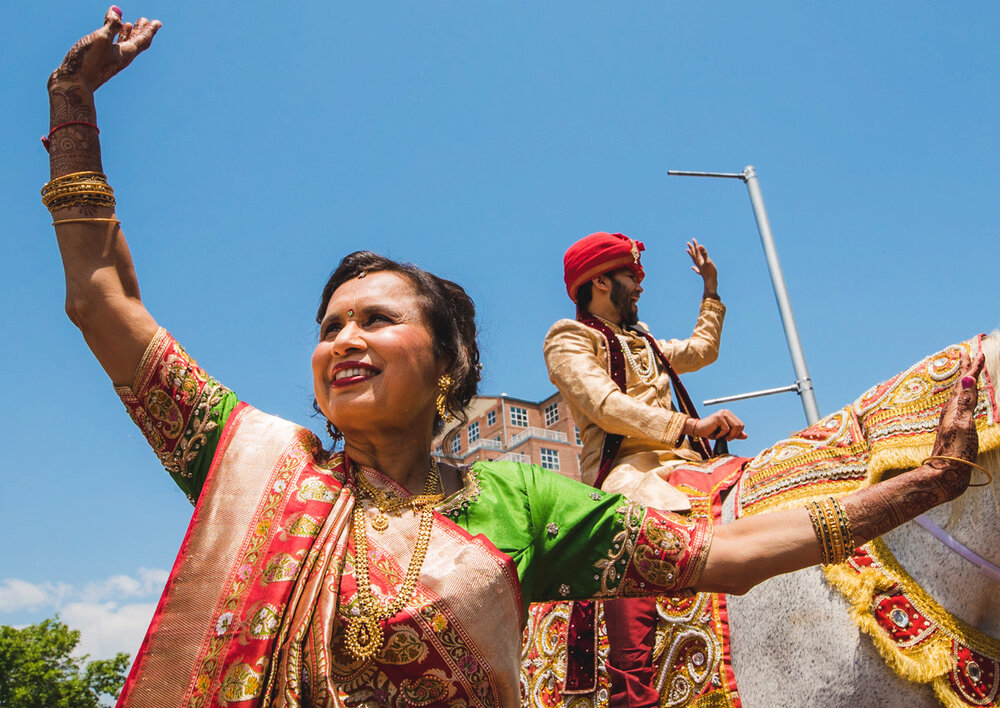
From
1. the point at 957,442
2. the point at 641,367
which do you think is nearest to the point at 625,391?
the point at 641,367

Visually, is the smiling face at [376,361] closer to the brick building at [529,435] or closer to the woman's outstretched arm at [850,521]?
the woman's outstretched arm at [850,521]

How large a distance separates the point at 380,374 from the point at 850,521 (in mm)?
1395

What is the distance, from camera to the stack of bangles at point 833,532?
2.44 meters

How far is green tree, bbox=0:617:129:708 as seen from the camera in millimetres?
28578

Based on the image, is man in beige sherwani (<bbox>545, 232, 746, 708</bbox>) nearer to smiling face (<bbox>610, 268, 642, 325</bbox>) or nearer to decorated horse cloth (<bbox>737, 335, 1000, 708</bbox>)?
smiling face (<bbox>610, 268, 642, 325</bbox>)

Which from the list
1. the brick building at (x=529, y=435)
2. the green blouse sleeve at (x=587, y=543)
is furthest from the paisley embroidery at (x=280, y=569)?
the brick building at (x=529, y=435)

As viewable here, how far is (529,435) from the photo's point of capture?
50.3m

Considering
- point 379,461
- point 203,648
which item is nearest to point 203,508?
point 203,648

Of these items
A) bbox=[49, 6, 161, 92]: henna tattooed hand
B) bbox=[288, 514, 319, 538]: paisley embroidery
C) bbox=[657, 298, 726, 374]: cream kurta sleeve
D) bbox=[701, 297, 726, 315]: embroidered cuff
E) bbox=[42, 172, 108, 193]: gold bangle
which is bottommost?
bbox=[288, 514, 319, 538]: paisley embroidery

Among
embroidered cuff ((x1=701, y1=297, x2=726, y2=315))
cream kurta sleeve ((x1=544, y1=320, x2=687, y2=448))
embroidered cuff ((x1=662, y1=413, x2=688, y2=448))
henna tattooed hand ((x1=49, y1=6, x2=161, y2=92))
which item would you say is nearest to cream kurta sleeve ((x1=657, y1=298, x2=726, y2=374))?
embroidered cuff ((x1=701, y1=297, x2=726, y2=315))

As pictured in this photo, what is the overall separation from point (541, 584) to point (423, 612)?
0.46 meters

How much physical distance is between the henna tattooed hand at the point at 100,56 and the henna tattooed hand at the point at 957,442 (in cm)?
258

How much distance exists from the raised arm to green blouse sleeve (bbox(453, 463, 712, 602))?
1045 millimetres

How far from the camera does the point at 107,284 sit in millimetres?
2270
